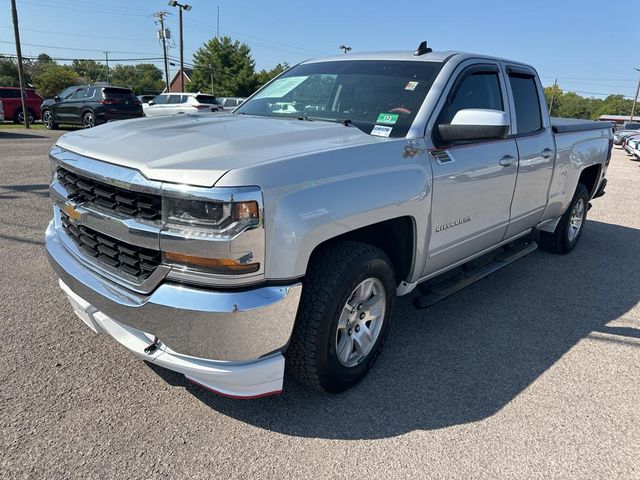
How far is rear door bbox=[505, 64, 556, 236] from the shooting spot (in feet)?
13.0

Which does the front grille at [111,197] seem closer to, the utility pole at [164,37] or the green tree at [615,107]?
the utility pole at [164,37]

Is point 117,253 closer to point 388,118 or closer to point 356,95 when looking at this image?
point 388,118

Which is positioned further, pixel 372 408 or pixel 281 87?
pixel 281 87

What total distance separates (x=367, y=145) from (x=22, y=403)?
227 centimetres

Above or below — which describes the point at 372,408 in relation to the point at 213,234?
below

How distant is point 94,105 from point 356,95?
17250 mm

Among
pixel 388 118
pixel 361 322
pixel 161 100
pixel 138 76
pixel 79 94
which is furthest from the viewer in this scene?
pixel 138 76

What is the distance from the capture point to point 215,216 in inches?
80.0

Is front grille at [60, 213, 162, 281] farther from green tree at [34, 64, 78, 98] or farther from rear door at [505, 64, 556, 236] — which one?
green tree at [34, 64, 78, 98]

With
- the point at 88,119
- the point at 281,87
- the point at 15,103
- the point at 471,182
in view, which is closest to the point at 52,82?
the point at 15,103

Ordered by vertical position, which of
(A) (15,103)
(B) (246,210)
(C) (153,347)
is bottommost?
(A) (15,103)

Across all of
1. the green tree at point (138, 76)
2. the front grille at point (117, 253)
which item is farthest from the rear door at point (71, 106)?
the green tree at point (138, 76)

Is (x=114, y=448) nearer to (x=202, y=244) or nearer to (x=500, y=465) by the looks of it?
(x=202, y=244)

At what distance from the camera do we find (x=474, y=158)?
3250 mm
